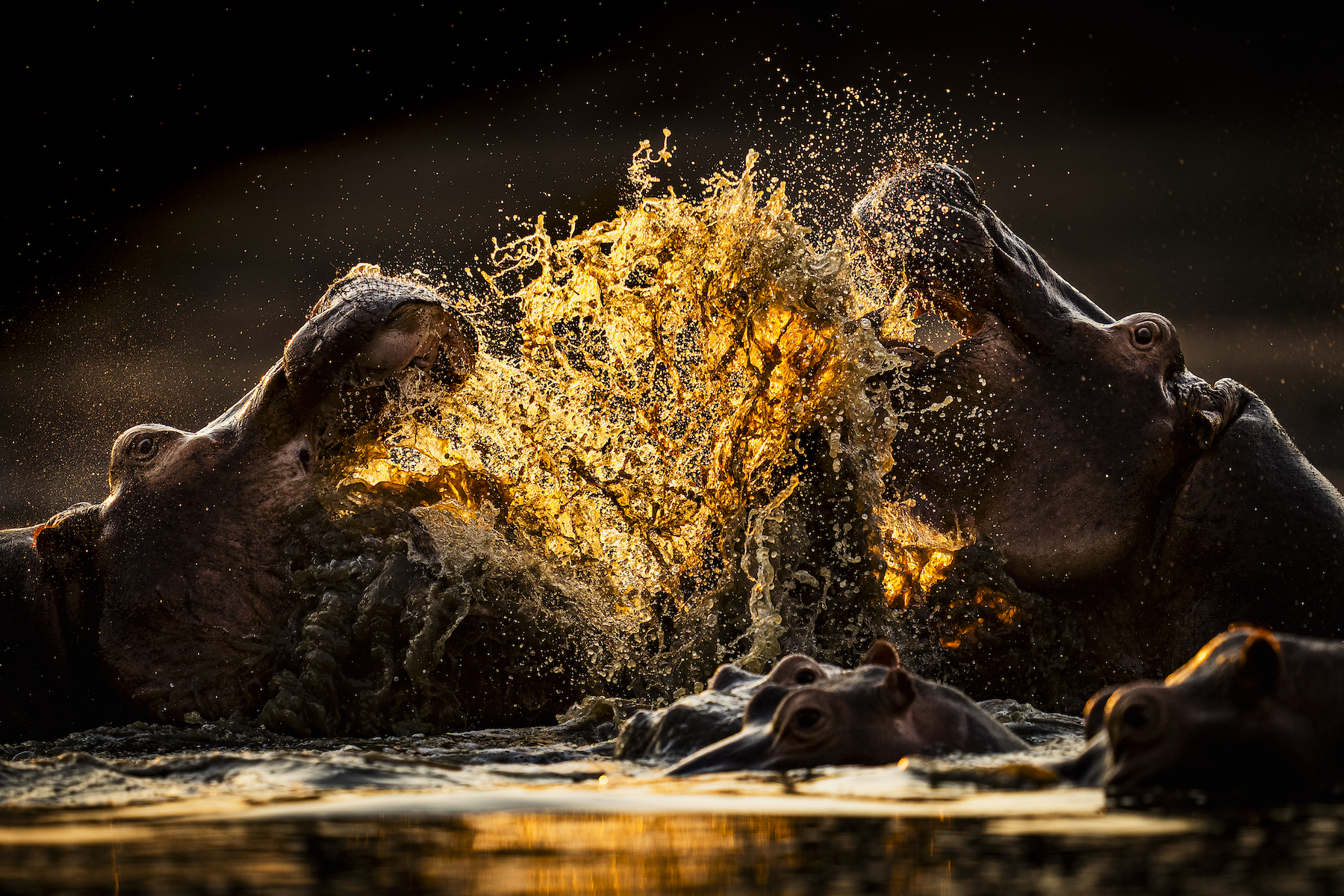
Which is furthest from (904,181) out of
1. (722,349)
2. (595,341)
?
(595,341)

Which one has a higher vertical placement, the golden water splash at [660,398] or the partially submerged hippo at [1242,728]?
the golden water splash at [660,398]

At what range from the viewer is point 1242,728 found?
2361 mm

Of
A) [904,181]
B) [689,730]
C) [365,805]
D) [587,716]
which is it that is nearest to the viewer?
[365,805]

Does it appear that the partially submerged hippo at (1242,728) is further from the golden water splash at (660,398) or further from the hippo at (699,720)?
the golden water splash at (660,398)

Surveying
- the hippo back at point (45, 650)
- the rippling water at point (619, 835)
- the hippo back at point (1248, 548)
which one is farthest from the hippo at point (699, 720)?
the hippo back at point (45, 650)

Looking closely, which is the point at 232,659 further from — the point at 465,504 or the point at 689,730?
the point at 689,730

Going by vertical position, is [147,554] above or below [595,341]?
below

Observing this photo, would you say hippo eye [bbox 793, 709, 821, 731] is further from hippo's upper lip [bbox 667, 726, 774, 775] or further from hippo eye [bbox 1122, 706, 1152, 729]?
hippo eye [bbox 1122, 706, 1152, 729]

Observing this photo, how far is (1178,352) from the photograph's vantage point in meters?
5.00

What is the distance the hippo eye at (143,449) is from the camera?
5.01 m

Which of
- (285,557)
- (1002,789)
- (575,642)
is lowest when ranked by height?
(1002,789)

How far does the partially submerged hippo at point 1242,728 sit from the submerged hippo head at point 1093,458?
2517 millimetres

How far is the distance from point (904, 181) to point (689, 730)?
250 centimetres

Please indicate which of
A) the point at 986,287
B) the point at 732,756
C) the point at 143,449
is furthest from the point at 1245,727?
the point at 143,449
